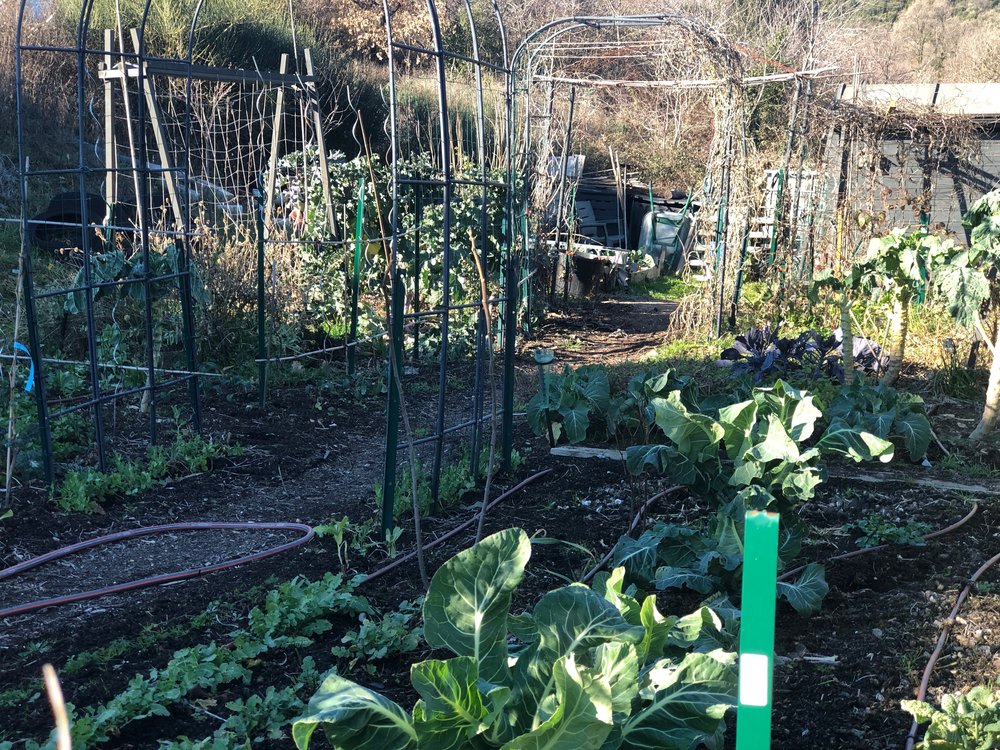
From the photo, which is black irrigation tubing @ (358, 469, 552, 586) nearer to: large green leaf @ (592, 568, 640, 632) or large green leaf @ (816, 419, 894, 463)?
large green leaf @ (592, 568, 640, 632)

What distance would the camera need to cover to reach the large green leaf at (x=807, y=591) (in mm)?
3389

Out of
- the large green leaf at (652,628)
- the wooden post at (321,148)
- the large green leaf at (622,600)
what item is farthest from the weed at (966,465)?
the wooden post at (321,148)

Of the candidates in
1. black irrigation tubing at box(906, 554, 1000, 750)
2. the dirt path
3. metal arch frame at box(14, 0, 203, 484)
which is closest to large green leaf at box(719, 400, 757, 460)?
black irrigation tubing at box(906, 554, 1000, 750)

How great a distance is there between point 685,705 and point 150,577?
9.07ft

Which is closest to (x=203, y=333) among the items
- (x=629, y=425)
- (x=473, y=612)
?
(x=629, y=425)

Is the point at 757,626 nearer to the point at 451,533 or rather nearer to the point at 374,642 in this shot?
the point at 374,642

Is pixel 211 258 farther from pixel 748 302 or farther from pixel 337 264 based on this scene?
pixel 748 302

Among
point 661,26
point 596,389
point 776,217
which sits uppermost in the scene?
point 661,26

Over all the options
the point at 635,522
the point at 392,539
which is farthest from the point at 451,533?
the point at 635,522

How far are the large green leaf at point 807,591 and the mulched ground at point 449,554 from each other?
10 cm

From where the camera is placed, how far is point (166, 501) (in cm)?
511

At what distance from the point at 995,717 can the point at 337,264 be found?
23.6 feet

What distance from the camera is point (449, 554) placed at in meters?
4.19

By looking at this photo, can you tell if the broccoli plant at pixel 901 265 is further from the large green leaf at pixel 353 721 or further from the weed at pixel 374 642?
the large green leaf at pixel 353 721
